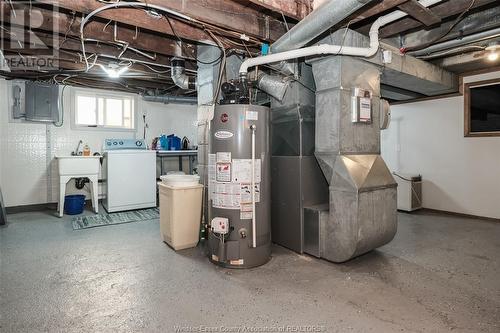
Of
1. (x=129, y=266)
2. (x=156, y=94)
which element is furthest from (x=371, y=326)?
(x=156, y=94)

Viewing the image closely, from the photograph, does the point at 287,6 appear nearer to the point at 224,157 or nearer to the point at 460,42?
the point at 224,157

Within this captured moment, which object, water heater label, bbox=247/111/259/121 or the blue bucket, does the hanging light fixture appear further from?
the blue bucket

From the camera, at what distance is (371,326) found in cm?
175

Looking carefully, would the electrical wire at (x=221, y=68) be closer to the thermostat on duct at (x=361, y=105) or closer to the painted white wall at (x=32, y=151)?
the thermostat on duct at (x=361, y=105)

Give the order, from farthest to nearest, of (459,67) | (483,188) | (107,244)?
(483,188) → (459,67) → (107,244)

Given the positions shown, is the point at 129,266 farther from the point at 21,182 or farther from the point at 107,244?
the point at 21,182

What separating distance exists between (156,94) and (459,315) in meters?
5.76

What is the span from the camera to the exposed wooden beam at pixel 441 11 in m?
2.39

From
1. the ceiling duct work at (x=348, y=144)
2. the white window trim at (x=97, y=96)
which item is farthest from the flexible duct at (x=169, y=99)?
the ceiling duct work at (x=348, y=144)

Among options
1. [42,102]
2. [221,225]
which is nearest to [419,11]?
[221,225]

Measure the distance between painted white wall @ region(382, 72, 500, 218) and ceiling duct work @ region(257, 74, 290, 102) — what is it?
3.36 m

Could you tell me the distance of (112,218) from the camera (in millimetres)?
4492

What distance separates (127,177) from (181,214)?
2278mm

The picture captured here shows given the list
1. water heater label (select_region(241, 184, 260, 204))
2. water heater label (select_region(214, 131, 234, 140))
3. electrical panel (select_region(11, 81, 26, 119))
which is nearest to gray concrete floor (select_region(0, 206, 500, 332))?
water heater label (select_region(241, 184, 260, 204))
